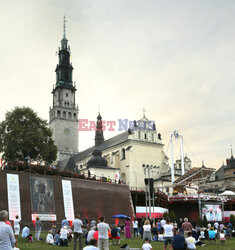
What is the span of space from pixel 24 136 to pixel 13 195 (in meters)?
21.5

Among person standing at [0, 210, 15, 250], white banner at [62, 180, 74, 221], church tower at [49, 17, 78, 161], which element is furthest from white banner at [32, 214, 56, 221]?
church tower at [49, 17, 78, 161]

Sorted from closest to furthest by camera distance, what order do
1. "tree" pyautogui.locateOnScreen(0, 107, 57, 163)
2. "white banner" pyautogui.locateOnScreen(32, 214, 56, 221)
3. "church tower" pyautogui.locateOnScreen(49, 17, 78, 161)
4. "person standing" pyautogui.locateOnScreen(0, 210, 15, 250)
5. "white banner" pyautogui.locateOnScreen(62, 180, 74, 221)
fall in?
1. "person standing" pyautogui.locateOnScreen(0, 210, 15, 250)
2. "white banner" pyautogui.locateOnScreen(32, 214, 56, 221)
3. "white banner" pyautogui.locateOnScreen(62, 180, 74, 221)
4. "tree" pyautogui.locateOnScreen(0, 107, 57, 163)
5. "church tower" pyautogui.locateOnScreen(49, 17, 78, 161)

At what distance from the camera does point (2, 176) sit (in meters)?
31.6

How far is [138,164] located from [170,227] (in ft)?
208

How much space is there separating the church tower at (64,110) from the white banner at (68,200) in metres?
65.9

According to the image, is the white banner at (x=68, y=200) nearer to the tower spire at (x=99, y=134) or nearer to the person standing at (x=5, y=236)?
the person standing at (x=5, y=236)

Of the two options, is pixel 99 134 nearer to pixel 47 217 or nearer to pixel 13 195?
pixel 47 217

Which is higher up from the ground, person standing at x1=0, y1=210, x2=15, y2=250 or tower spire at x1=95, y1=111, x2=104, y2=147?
tower spire at x1=95, y1=111, x2=104, y2=147

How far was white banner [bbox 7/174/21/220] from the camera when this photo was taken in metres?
30.2

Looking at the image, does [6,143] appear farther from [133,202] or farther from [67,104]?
[67,104]

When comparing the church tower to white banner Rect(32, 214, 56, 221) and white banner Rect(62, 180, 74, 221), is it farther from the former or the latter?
white banner Rect(32, 214, 56, 221)

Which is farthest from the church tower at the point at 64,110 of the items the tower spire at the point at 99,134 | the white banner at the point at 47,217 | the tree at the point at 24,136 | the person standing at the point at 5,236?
the person standing at the point at 5,236

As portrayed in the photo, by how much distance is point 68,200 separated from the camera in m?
36.4

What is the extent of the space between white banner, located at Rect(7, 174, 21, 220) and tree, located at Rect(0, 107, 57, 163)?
1905 cm
